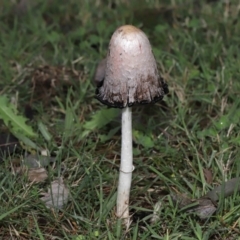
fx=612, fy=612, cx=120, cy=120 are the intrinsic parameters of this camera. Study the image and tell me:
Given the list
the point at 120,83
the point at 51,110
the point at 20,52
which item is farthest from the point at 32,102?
the point at 120,83

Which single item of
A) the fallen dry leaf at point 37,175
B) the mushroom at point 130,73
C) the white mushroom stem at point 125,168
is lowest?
the fallen dry leaf at point 37,175

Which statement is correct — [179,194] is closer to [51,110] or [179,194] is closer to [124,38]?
Result: [124,38]

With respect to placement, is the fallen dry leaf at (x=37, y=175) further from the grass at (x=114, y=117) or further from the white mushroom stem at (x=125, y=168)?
the white mushroom stem at (x=125, y=168)

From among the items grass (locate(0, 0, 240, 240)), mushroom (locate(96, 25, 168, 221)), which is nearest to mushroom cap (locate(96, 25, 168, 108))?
mushroom (locate(96, 25, 168, 221))

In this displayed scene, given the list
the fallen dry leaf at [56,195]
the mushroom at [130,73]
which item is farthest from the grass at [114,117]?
the mushroom at [130,73]

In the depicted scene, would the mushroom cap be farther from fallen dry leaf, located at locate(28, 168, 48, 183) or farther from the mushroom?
fallen dry leaf, located at locate(28, 168, 48, 183)

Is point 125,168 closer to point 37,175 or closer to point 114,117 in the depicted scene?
point 37,175
